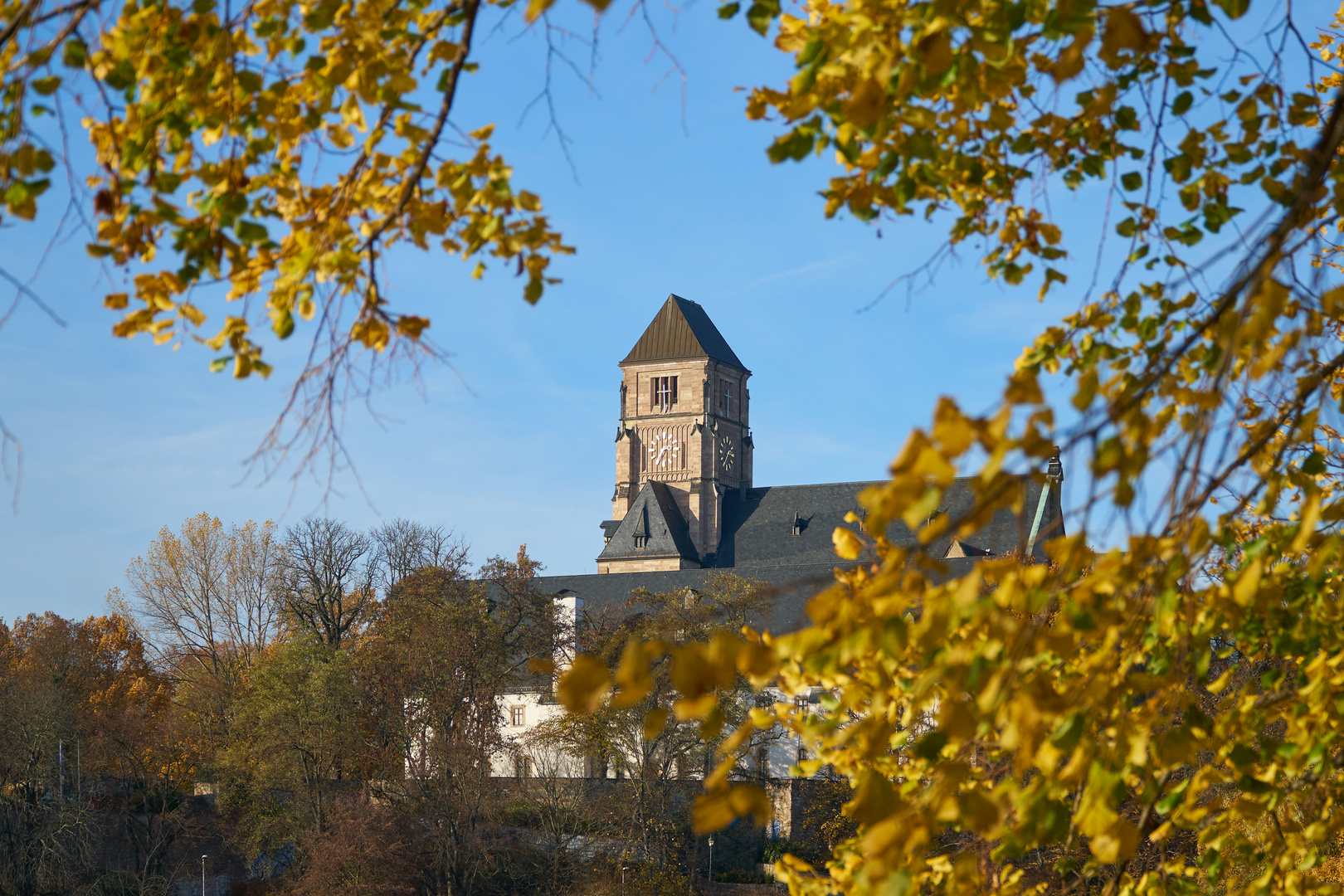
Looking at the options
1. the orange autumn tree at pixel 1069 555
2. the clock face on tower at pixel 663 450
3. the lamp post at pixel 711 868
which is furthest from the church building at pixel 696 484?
the orange autumn tree at pixel 1069 555

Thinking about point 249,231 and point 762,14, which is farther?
point 249,231

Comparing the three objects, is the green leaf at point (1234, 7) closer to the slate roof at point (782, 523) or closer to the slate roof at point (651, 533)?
the slate roof at point (782, 523)

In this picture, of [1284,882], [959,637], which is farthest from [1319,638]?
[959,637]

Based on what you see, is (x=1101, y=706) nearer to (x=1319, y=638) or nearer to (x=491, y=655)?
(x=1319, y=638)

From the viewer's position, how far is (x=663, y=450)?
265ft

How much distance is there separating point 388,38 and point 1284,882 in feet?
11.7

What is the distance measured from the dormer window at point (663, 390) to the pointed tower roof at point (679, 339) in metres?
1.19

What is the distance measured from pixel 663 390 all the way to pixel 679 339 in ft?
10.8

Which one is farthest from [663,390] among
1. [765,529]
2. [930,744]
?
[930,744]

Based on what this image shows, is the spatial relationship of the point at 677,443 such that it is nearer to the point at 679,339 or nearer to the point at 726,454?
the point at 726,454

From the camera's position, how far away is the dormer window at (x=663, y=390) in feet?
269

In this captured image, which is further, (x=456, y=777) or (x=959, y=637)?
(x=456, y=777)

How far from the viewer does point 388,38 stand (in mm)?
3945

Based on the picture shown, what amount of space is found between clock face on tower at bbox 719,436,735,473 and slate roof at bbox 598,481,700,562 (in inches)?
189
